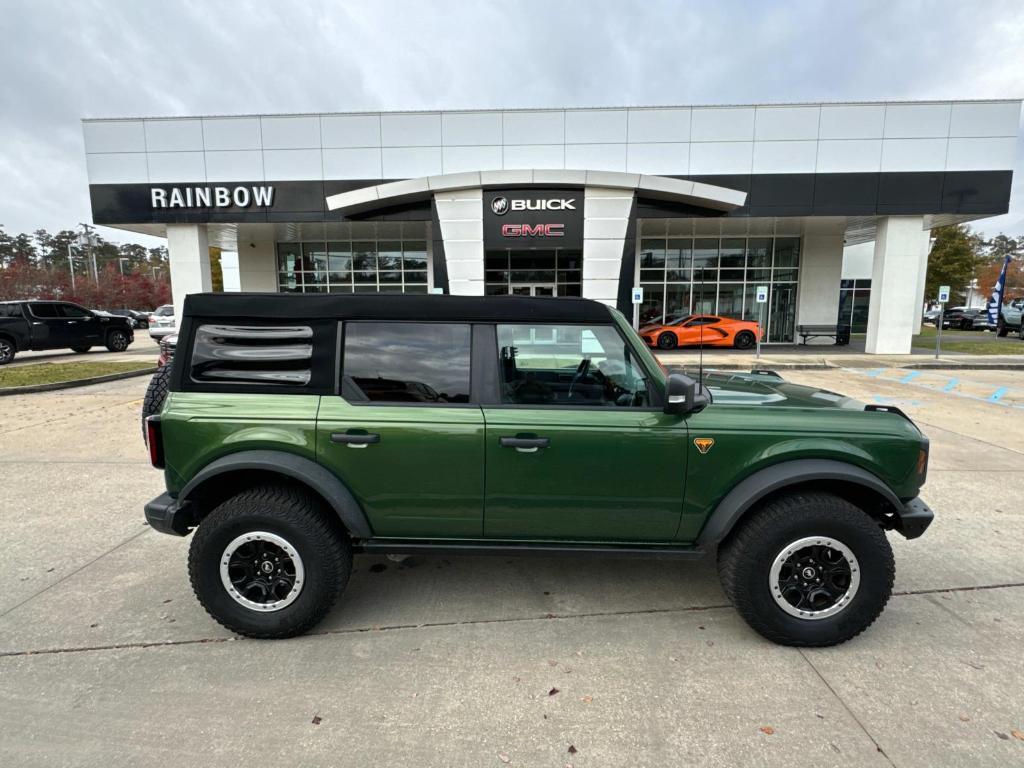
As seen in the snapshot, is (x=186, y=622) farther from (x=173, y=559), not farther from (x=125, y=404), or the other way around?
(x=125, y=404)

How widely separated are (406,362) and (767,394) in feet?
7.03

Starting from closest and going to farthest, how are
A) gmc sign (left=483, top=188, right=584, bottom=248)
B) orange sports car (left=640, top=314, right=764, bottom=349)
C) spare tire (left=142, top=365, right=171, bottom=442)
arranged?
spare tire (left=142, top=365, right=171, bottom=442) → gmc sign (left=483, top=188, right=584, bottom=248) → orange sports car (left=640, top=314, right=764, bottom=349)

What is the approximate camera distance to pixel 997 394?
1081 cm

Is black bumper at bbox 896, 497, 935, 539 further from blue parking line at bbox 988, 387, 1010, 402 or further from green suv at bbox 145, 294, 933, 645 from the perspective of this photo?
blue parking line at bbox 988, 387, 1010, 402

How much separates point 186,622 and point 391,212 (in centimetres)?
1658

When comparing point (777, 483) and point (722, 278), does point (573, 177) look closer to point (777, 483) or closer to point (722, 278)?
point (722, 278)

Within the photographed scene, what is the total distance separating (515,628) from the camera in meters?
3.01

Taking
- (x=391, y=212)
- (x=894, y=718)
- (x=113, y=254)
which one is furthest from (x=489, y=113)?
(x=113, y=254)

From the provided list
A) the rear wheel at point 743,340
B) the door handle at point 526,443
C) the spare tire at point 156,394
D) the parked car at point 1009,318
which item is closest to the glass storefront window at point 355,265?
the rear wheel at point 743,340

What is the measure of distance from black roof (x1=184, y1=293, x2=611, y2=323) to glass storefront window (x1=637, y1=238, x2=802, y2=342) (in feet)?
70.0

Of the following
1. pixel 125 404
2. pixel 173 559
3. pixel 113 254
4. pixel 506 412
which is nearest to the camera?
pixel 506 412

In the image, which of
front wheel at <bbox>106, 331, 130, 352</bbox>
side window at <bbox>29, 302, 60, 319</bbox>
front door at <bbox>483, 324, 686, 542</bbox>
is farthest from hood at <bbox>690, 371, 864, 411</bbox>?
front wheel at <bbox>106, 331, 130, 352</bbox>

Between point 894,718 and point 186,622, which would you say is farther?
point 186,622

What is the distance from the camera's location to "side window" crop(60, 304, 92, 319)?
16.7m
